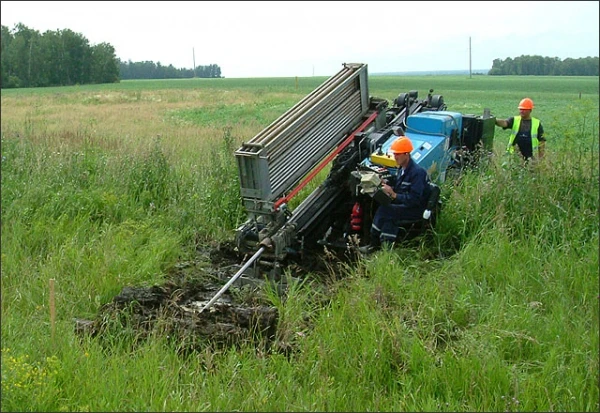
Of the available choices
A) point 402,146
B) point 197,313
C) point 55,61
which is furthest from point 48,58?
point 197,313

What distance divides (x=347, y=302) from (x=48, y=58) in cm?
1251

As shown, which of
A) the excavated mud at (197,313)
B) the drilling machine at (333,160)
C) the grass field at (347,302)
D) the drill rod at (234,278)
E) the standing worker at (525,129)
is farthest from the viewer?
the standing worker at (525,129)

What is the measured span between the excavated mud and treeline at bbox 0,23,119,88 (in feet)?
7.27

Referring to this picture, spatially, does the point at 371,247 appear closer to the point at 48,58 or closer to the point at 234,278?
the point at 234,278

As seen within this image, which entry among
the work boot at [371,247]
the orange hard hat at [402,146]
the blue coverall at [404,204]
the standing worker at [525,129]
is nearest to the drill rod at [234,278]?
the work boot at [371,247]

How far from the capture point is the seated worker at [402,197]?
261 inches

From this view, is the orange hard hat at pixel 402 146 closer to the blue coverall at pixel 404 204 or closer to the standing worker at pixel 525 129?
the blue coverall at pixel 404 204

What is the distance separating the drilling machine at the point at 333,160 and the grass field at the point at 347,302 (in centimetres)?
62

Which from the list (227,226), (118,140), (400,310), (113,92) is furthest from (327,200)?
(113,92)

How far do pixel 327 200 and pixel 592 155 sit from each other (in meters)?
2.79

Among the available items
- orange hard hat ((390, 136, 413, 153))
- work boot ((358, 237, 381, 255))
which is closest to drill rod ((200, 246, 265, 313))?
work boot ((358, 237, 381, 255))

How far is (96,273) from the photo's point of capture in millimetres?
6250

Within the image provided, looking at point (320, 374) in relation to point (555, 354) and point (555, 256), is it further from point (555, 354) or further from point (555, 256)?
point (555, 256)

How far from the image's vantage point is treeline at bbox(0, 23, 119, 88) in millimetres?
8142
